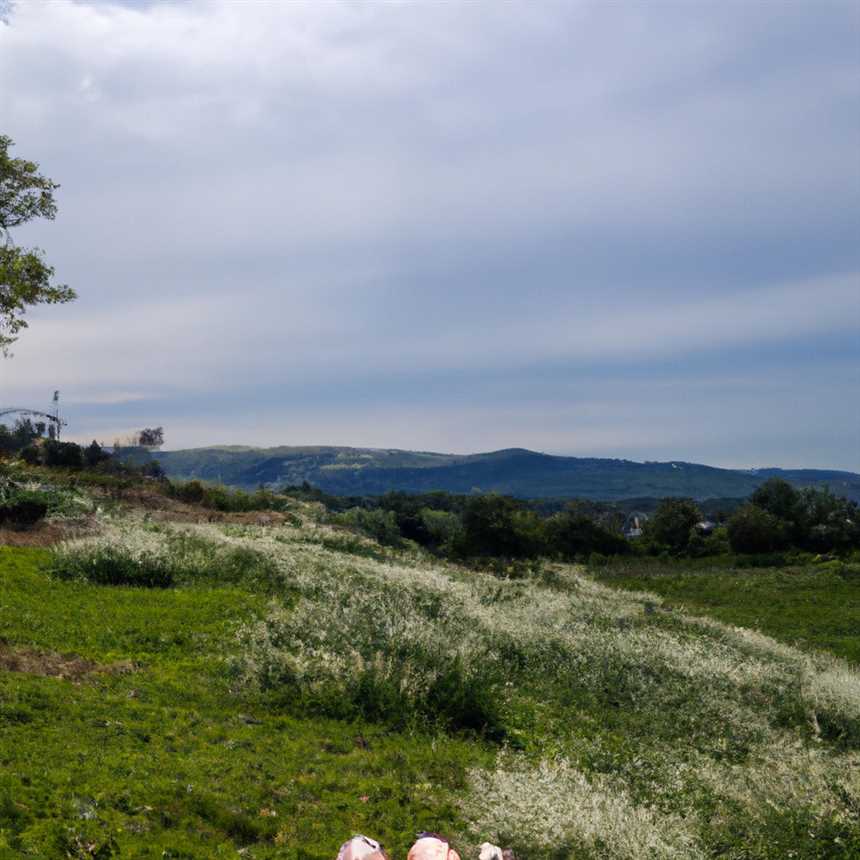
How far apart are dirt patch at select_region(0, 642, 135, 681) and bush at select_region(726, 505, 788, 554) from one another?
56928 mm

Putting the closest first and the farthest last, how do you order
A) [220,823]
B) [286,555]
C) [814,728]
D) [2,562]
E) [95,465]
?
[220,823]
[814,728]
[2,562]
[286,555]
[95,465]

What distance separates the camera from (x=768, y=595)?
4028 cm

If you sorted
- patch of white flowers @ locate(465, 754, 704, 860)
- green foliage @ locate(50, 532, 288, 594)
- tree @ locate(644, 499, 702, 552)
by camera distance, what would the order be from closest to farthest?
patch of white flowers @ locate(465, 754, 704, 860), green foliage @ locate(50, 532, 288, 594), tree @ locate(644, 499, 702, 552)

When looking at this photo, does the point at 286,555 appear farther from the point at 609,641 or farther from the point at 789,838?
the point at 789,838

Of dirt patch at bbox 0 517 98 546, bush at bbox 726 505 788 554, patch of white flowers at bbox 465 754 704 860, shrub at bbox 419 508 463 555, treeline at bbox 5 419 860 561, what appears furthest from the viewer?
bush at bbox 726 505 788 554

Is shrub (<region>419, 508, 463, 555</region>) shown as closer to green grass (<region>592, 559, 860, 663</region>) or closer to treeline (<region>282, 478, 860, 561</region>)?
treeline (<region>282, 478, 860, 561</region>)

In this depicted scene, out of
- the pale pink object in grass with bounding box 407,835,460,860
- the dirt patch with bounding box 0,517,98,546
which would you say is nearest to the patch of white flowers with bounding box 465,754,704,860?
the pale pink object in grass with bounding box 407,835,460,860

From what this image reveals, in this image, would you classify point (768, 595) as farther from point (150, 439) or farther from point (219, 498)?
point (150, 439)

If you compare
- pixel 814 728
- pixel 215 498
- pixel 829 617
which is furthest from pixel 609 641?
pixel 215 498

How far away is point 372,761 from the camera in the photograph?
9.92 metres

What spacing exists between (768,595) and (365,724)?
3449cm

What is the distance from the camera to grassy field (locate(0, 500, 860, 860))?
25.8ft

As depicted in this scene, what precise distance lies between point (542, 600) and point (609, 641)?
7.58 metres

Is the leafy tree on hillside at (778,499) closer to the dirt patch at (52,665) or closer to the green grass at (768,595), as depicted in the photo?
the green grass at (768,595)
